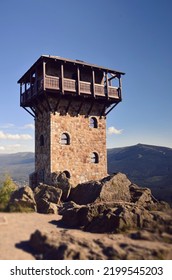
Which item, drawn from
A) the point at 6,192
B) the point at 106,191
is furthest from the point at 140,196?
the point at 6,192

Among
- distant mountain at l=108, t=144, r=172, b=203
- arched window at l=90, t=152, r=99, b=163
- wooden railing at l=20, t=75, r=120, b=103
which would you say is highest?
wooden railing at l=20, t=75, r=120, b=103

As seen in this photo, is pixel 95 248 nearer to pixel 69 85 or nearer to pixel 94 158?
pixel 69 85

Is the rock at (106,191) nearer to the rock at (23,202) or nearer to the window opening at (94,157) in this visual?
the rock at (23,202)

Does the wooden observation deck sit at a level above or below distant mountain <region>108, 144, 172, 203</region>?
above

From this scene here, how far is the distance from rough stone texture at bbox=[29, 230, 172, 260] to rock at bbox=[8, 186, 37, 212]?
20.2 feet

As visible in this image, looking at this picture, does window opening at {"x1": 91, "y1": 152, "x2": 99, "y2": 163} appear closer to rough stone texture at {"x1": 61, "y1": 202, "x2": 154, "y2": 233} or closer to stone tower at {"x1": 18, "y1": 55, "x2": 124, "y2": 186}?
stone tower at {"x1": 18, "y1": 55, "x2": 124, "y2": 186}

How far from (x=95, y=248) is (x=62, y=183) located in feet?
37.7

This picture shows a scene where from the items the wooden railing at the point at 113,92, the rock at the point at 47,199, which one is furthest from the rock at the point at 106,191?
the wooden railing at the point at 113,92

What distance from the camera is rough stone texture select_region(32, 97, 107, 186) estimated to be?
21656mm

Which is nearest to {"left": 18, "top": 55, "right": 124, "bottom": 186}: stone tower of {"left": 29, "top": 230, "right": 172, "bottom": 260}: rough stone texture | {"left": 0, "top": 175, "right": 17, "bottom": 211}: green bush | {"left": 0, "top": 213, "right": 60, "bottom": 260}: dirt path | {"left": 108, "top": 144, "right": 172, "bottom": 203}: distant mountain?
{"left": 0, "top": 175, "right": 17, "bottom": 211}: green bush

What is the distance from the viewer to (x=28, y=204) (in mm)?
15172
